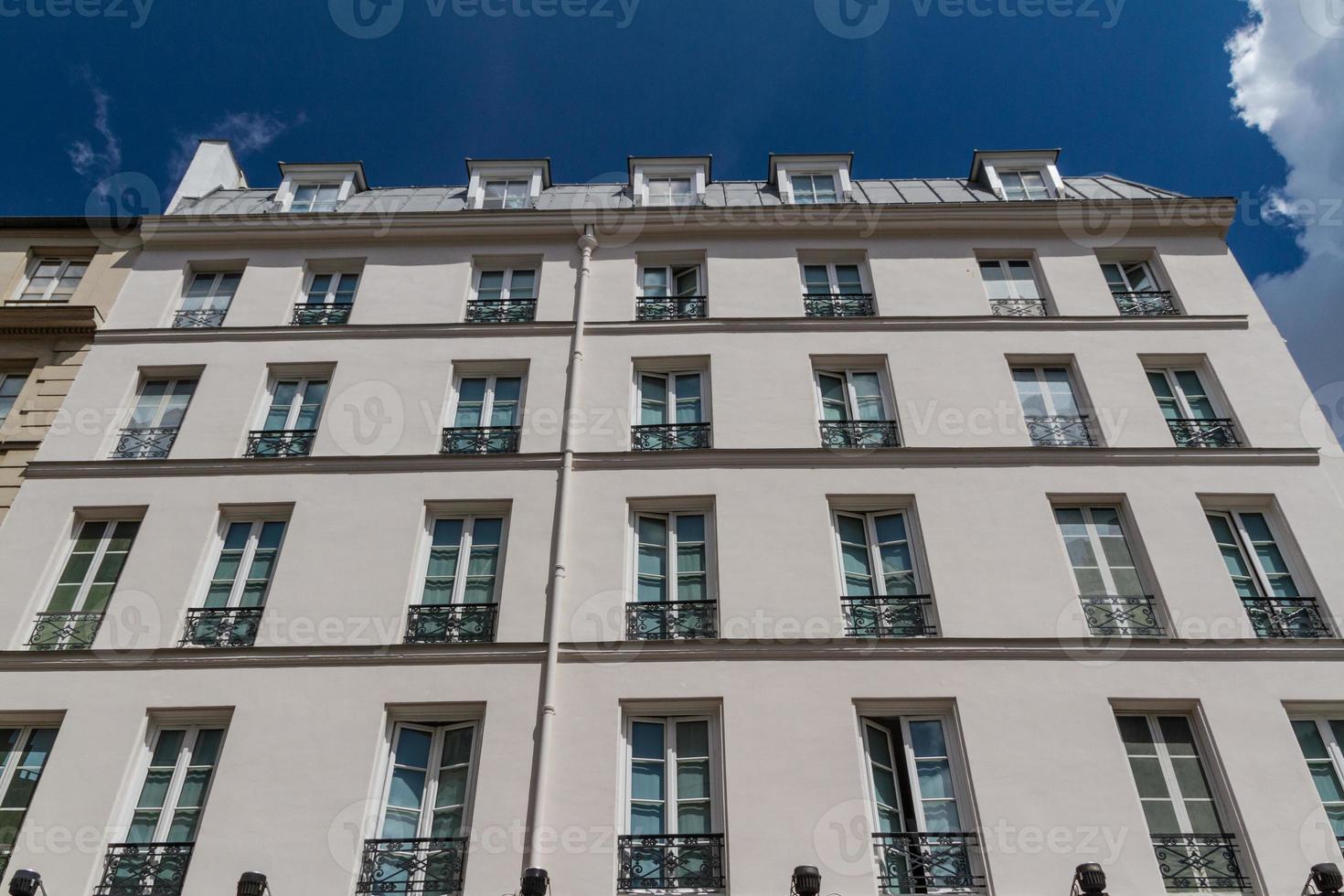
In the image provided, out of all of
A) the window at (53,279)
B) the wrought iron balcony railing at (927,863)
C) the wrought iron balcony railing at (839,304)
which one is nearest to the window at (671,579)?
the wrought iron balcony railing at (927,863)

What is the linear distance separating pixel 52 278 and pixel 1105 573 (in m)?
15.6

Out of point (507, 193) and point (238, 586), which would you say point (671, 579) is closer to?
point (238, 586)

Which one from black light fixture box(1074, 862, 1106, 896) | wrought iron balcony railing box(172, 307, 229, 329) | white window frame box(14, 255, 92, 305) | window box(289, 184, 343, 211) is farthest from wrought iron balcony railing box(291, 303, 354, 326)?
black light fixture box(1074, 862, 1106, 896)

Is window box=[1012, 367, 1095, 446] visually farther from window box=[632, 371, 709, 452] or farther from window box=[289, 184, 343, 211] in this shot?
window box=[289, 184, 343, 211]

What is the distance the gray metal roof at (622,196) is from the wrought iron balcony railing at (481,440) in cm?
475

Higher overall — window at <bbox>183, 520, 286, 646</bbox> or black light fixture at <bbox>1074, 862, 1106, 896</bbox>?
window at <bbox>183, 520, 286, 646</bbox>

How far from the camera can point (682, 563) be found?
12.5m

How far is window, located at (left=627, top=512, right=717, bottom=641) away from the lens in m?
11.8

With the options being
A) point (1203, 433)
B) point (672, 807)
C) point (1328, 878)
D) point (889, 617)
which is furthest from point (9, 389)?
point (1328, 878)

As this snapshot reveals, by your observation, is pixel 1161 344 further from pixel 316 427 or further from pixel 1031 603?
pixel 316 427

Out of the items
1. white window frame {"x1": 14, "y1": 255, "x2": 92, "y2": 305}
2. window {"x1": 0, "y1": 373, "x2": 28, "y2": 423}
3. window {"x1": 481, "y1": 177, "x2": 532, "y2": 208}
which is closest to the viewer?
window {"x1": 0, "y1": 373, "x2": 28, "y2": 423}

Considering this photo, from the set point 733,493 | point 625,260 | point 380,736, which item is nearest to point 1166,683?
point 733,493

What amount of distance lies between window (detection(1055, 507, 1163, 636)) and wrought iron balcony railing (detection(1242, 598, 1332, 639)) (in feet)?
3.61

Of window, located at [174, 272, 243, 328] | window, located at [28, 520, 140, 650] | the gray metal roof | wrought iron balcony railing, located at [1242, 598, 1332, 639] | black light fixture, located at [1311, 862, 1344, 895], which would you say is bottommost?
black light fixture, located at [1311, 862, 1344, 895]
